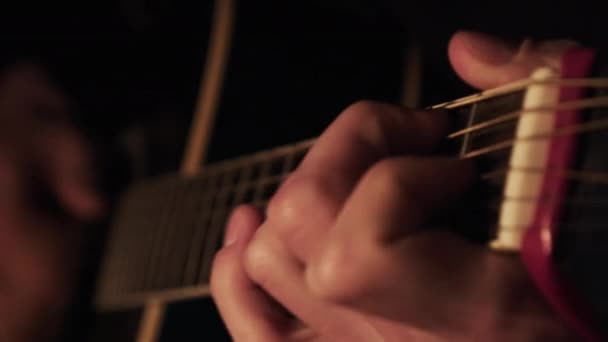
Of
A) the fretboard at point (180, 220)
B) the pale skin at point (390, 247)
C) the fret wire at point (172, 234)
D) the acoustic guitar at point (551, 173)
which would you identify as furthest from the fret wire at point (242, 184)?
the acoustic guitar at point (551, 173)

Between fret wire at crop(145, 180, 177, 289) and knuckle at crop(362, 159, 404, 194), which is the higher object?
knuckle at crop(362, 159, 404, 194)

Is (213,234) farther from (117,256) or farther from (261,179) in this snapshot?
Result: (117,256)

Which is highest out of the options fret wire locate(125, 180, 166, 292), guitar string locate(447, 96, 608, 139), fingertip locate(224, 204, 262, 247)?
guitar string locate(447, 96, 608, 139)

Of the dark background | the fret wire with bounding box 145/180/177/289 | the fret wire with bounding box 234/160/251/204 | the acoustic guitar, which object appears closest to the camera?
the acoustic guitar

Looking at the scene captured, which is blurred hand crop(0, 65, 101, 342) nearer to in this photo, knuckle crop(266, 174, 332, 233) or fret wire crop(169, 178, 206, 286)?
fret wire crop(169, 178, 206, 286)

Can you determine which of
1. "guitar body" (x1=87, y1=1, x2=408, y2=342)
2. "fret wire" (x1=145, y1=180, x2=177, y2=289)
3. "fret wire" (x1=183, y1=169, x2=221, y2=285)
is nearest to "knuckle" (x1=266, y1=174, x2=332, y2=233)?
"guitar body" (x1=87, y1=1, x2=408, y2=342)

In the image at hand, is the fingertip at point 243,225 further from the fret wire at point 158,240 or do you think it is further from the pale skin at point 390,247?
the fret wire at point 158,240

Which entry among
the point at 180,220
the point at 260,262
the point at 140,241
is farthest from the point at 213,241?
the point at 260,262

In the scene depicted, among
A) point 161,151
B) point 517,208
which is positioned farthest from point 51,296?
point 517,208
